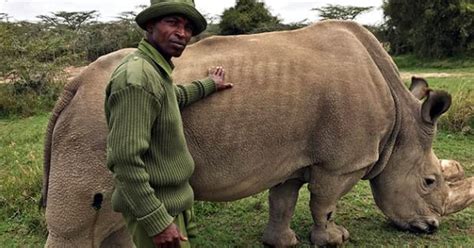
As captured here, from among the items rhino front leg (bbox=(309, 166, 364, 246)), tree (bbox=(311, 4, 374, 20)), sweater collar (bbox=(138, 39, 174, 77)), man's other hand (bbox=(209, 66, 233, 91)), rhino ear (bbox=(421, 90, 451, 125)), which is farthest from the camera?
tree (bbox=(311, 4, 374, 20))

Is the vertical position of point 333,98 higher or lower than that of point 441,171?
higher

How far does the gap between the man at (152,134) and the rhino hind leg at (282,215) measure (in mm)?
1854

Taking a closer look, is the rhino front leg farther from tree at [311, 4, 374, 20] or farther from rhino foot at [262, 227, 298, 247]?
tree at [311, 4, 374, 20]

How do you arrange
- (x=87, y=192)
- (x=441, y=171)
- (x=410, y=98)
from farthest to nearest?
(x=441, y=171)
(x=410, y=98)
(x=87, y=192)

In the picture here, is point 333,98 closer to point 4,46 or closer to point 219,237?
point 219,237

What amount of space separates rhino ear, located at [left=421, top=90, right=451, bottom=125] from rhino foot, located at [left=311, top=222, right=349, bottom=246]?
1140 millimetres

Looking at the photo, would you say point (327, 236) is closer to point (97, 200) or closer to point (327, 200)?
point (327, 200)

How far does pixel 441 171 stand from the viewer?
4.73 metres

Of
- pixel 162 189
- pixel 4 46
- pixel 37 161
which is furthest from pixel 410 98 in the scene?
pixel 4 46

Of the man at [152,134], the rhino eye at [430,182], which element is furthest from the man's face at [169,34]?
the rhino eye at [430,182]

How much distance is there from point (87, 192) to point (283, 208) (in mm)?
1888

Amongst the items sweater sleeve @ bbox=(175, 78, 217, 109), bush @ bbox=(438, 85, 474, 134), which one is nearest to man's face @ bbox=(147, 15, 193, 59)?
sweater sleeve @ bbox=(175, 78, 217, 109)

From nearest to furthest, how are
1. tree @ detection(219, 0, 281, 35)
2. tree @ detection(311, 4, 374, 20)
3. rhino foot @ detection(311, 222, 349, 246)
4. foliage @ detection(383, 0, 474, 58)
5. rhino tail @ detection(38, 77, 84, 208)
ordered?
1. rhino tail @ detection(38, 77, 84, 208)
2. rhino foot @ detection(311, 222, 349, 246)
3. foliage @ detection(383, 0, 474, 58)
4. tree @ detection(219, 0, 281, 35)
5. tree @ detection(311, 4, 374, 20)

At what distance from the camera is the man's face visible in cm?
254
